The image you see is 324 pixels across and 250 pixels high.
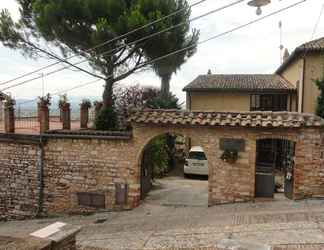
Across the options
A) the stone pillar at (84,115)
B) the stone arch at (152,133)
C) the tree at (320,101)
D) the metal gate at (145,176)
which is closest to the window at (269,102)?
the tree at (320,101)

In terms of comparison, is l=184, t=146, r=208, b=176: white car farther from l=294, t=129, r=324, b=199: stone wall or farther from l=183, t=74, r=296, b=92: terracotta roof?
l=294, t=129, r=324, b=199: stone wall

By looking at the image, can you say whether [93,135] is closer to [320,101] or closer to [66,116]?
[66,116]

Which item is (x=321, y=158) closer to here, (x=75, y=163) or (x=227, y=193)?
(x=227, y=193)

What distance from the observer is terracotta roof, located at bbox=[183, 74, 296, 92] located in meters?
18.3

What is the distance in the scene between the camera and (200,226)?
8.34 meters

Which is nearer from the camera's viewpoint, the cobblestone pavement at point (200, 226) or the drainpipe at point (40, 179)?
the cobblestone pavement at point (200, 226)

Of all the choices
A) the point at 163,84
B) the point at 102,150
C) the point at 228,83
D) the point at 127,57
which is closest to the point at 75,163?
the point at 102,150

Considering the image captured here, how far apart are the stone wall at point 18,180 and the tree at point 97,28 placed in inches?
153

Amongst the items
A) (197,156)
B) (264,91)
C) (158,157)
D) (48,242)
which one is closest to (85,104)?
(158,157)

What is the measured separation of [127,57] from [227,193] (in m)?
7.00

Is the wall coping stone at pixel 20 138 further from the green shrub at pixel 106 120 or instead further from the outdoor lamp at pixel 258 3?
the outdoor lamp at pixel 258 3

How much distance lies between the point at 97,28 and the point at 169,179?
805 cm

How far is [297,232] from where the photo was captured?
7.08 metres

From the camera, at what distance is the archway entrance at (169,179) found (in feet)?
38.6
